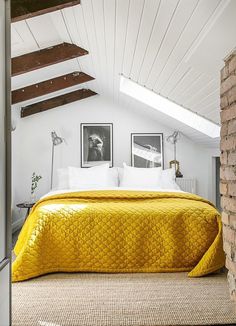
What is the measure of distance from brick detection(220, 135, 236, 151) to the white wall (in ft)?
12.0

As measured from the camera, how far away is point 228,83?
2.42 m

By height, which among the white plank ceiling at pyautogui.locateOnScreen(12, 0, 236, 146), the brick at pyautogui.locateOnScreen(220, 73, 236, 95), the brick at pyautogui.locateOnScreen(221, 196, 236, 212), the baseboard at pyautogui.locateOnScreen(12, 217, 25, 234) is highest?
the white plank ceiling at pyautogui.locateOnScreen(12, 0, 236, 146)

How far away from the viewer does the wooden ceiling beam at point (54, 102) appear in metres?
5.94

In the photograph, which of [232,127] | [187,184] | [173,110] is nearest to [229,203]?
[232,127]

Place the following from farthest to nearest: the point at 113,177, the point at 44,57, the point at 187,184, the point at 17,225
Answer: the point at 187,184
the point at 17,225
the point at 113,177
the point at 44,57

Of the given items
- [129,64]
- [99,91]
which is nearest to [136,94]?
[99,91]

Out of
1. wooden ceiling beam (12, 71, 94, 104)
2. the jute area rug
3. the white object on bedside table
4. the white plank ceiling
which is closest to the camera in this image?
the white plank ceiling

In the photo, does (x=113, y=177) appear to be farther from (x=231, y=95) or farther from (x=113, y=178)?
(x=231, y=95)

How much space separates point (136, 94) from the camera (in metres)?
5.14

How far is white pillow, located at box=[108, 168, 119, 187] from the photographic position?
560 centimetres

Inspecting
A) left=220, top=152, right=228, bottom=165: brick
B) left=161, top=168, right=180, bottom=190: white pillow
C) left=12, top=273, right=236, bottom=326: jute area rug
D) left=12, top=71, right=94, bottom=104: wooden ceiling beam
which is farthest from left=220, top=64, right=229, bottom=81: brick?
left=161, top=168, right=180, bottom=190: white pillow

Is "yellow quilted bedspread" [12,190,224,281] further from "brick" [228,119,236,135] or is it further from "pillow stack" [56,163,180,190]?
"pillow stack" [56,163,180,190]

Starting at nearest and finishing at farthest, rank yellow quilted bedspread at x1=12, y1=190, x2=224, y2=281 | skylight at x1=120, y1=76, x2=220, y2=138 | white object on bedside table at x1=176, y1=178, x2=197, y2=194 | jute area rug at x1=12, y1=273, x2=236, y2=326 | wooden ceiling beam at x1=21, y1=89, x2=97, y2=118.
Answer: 1. jute area rug at x1=12, y1=273, x2=236, y2=326
2. yellow quilted bedspread at x1=12, y1=190, x2=224, y2=281
3. skylight at x1=120, y1=76, x2=220, y2=138
4. wooden ceiling beam at x1=21, y1=89, x2=97, y2=118
5. white object on bedside table at x1=176, y1=178, x2=197, y2=194

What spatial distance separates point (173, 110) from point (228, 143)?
290 centimetres
